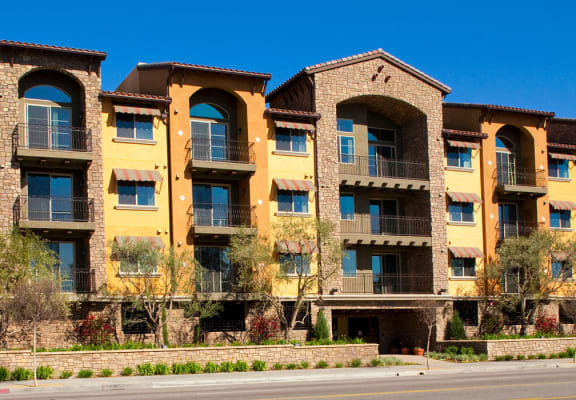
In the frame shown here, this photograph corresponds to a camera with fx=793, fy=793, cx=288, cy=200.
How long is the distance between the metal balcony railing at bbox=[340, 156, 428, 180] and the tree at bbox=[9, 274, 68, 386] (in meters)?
19.2

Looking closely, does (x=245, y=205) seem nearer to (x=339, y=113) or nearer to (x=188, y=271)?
(x=188, y=271)

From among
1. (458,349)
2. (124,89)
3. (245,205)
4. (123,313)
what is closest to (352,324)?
(458,349)

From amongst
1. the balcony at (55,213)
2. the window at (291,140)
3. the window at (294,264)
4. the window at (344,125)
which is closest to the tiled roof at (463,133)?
the window at (344,125)

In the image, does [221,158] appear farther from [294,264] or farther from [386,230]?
[386,230]

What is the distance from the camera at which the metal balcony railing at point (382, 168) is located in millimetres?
44094

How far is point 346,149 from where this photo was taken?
1753 inches

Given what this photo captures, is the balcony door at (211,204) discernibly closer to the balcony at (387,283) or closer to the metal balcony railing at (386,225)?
the metal balcony railing at (386,225)

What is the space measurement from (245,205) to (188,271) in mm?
5376

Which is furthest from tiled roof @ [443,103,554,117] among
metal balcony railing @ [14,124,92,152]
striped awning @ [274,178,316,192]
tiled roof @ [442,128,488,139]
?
metal balcony railing @ [14,124,92,152]

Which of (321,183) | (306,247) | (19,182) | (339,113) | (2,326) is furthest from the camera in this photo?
(339,113)

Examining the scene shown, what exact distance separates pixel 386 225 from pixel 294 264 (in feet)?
28.9

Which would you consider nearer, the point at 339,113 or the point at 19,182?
the point at 19,182

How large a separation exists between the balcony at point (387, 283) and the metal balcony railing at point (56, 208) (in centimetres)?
1415

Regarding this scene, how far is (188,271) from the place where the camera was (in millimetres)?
36656
